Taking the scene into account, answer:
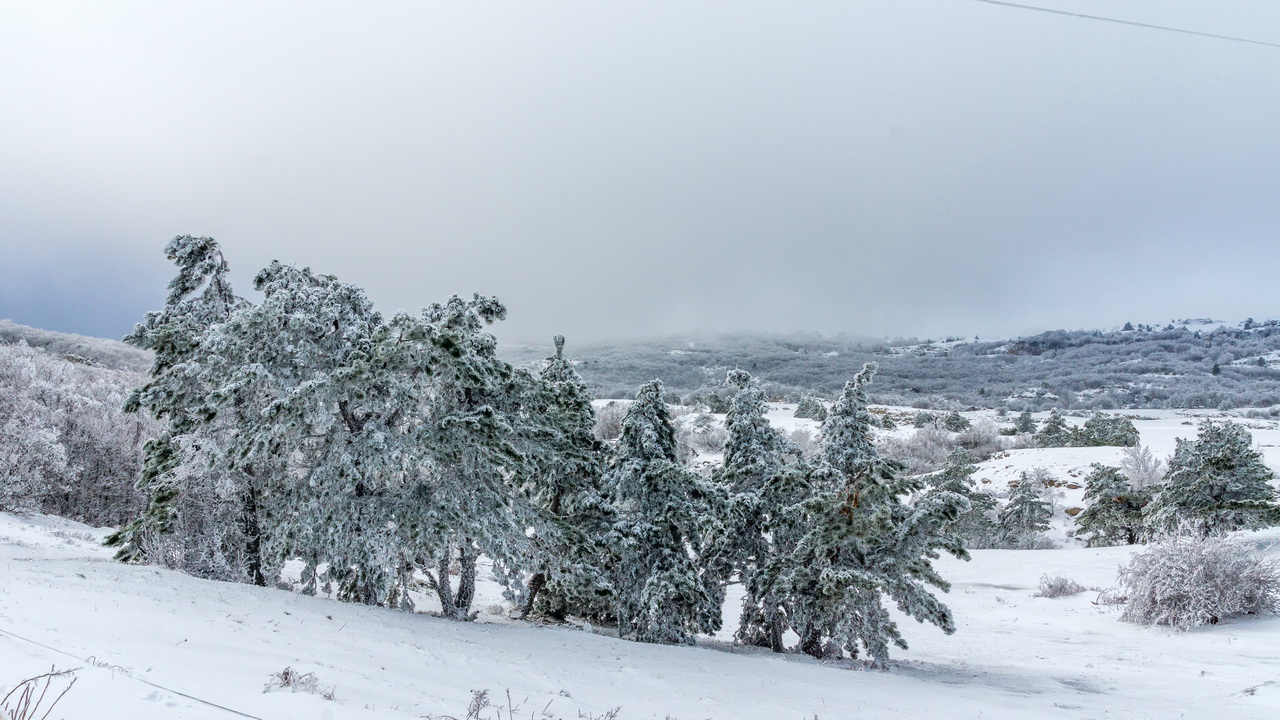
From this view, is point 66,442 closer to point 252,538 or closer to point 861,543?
point 252,538

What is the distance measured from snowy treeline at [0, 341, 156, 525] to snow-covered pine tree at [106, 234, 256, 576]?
750 inches

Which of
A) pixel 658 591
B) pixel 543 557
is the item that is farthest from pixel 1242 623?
pixel 543 557

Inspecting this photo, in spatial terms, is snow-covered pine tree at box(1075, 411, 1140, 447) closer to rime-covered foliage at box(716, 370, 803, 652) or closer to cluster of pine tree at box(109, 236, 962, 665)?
rime-covered foliage at box(716, 370, 803, 652)

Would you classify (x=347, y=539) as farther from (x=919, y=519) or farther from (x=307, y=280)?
(x=919, y=519)

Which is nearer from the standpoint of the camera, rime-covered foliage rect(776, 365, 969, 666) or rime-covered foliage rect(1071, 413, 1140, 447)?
rime-covered foliage rect(776, 365, 969, 666)

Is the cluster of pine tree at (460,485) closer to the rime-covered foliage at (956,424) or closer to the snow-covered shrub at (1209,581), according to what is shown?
the snow-covered shrub at (1209,581)

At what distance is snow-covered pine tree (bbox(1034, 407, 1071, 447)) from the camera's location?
61.8 m

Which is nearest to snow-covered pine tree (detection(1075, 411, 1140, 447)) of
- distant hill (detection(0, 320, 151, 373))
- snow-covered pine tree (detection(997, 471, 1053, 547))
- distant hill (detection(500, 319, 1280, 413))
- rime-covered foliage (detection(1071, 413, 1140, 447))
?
rime-covered foliage (detection(1071, 413, 1140, 447))

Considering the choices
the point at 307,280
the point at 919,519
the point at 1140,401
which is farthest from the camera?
the point at 1140,401

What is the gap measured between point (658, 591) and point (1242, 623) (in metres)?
16.6

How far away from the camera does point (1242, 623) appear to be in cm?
1673

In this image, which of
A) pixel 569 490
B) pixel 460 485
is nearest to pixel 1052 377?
pixel 569 490

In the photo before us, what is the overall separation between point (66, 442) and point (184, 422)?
2894cm

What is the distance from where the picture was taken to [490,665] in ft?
30.9
